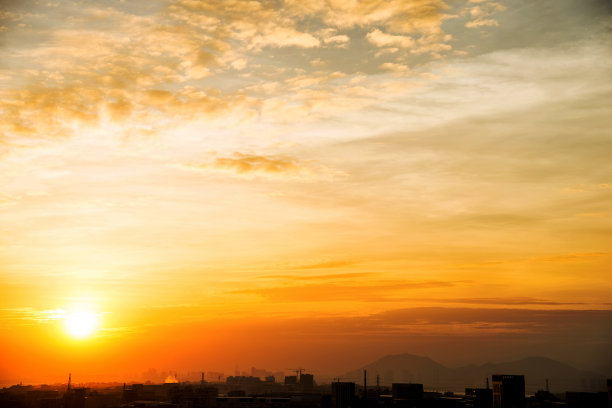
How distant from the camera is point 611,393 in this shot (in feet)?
636

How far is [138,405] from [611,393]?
462 ft

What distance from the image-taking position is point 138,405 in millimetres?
196000
